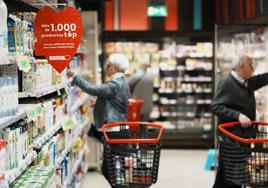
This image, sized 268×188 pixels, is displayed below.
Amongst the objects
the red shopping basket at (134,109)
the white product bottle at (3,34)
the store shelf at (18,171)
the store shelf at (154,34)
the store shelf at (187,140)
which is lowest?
the store shelf at (187,140)

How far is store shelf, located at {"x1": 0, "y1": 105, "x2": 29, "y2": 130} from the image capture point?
8.74 ft

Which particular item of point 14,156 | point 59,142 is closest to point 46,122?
point 59,142

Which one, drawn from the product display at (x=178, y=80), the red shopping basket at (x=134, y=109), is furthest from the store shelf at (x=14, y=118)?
the product display at (x=178, y=80)

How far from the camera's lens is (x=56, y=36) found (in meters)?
3.75

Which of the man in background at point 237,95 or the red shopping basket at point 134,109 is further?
the red shopping basket at point 134,109

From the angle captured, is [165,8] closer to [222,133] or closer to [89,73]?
[89,73]

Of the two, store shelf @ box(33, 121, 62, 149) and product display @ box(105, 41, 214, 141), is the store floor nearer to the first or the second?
product display @ box(105, 41, 214, 141)

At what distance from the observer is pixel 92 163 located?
7977 mm

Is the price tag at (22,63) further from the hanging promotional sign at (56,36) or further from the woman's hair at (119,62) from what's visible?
the woman's hair at (119,62)

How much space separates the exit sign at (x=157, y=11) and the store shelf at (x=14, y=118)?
713cm

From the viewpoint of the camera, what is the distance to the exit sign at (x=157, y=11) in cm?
1013

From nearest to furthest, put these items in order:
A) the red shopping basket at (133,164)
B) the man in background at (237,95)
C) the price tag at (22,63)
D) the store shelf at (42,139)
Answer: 1. the price tag at (22,63)
2. the store shelf at (42,139)
3. the red shopping basket at (133,164)
4. the man in background at (237,95)

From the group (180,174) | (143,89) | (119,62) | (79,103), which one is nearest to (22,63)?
(119,62)

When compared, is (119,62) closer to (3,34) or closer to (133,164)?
(133,164)
